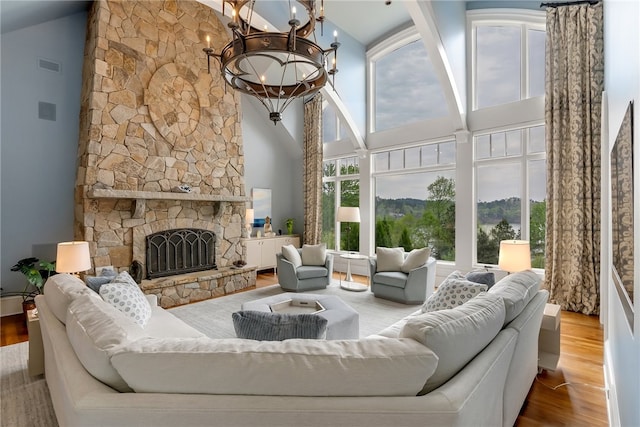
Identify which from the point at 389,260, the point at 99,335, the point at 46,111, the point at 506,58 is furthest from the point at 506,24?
the point at 46,111

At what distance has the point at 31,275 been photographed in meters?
3.75

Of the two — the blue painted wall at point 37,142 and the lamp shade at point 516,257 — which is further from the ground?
the blue painted wall at point 37,142

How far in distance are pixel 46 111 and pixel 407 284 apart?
222 inches

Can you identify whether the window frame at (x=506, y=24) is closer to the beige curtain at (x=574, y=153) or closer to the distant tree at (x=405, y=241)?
the beige curtain at (x=574, y=153)

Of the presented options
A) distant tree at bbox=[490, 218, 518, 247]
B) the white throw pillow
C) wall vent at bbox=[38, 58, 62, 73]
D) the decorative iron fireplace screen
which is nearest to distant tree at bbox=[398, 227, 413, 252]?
distant tree at bbox=[490, 218, 518, 247]

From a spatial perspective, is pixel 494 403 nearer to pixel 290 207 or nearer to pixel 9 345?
pixel 9 345

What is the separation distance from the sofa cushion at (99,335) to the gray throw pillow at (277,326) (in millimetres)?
468

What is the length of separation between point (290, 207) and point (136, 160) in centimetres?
393

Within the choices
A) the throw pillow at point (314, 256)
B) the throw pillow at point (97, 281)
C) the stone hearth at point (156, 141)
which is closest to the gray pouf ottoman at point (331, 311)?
the throw pillow at point (97, 281)

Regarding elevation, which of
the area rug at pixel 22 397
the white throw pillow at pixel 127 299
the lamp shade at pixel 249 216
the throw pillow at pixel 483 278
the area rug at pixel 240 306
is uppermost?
the lamp shade at pixel 249 216

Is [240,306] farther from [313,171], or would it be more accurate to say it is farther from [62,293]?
[313,171]

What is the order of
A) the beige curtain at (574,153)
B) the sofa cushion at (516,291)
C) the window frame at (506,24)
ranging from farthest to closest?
the window frame at (506,24)
the beige curtain at (574,153)
the sofa cushion at (516,291)

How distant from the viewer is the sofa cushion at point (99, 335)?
3.98ft

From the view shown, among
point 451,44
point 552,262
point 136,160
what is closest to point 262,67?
point 136,160
